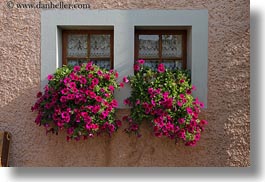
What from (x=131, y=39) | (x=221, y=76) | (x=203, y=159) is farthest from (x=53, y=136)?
(x=221, y=76)

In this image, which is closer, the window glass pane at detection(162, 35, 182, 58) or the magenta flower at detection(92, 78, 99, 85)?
the magenta flower at detection(92, 78, 99, 85)

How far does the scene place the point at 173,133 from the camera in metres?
4.94

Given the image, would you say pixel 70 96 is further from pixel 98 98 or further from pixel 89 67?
pixel 89 67

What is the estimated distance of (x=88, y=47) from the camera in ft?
17.8

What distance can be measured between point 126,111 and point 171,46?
4.26ft

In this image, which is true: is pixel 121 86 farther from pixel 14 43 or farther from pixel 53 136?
pixel 14 43

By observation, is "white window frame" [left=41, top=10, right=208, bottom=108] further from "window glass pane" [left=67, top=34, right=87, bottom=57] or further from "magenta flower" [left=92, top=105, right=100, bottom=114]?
"magenta flower" [left=92, top=105, right=100, bottom=114]

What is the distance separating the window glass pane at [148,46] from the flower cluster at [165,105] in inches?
14.1

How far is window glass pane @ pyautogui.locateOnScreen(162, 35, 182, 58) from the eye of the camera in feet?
17.9

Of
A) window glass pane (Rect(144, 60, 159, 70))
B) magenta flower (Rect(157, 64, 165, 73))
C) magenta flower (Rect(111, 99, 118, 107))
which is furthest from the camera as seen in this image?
window glass pane (Rect(144, 60, 159, 70))

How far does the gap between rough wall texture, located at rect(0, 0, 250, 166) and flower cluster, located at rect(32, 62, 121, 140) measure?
36 cm

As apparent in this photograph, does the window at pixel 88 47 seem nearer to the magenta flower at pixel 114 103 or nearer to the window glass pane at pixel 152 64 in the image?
the window glass pane at pixel 152 64

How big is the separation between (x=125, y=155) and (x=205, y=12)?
8.45 ft

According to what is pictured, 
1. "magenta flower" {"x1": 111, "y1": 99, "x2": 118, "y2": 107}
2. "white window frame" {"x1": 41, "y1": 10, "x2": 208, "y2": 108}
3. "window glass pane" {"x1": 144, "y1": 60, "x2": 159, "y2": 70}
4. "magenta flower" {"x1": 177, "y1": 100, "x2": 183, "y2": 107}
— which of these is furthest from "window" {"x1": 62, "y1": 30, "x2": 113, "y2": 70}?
"magenta flower" {"x1": 177, "y1": 100, "x2": 183, "y2": 107}
